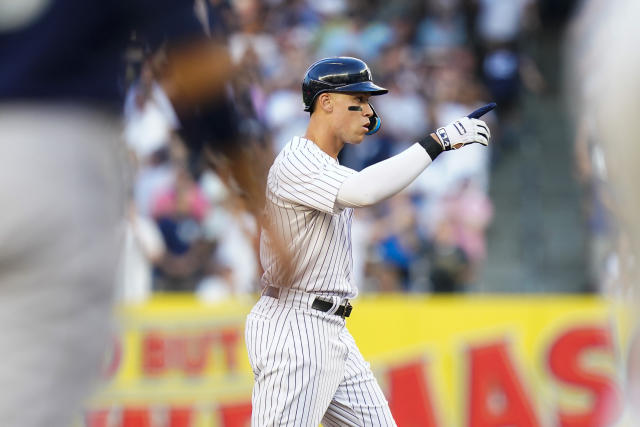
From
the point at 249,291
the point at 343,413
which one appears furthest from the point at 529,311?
the point at 343,413

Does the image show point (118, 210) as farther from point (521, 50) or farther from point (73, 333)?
point (521, 50)

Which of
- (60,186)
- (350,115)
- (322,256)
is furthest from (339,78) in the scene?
(60,186)

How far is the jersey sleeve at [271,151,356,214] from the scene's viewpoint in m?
4.25

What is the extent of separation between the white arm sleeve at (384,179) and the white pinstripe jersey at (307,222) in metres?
0.14

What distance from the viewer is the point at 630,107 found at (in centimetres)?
206

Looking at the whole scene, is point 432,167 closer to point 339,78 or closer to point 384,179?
point 339,78

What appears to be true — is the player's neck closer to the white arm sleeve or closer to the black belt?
the white arm sleeve

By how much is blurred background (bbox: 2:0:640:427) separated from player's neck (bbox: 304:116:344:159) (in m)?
3.49

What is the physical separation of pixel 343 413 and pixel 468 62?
6.97 meters

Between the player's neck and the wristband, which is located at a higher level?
the player's neck

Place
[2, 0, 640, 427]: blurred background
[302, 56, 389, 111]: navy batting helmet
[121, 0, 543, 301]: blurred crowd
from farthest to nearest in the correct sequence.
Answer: [121, 0, 543, 301]: blurred crowd < [2, 0, 640, 427]: blurred background < [302, 56, 389, 111]: navy batting helmet

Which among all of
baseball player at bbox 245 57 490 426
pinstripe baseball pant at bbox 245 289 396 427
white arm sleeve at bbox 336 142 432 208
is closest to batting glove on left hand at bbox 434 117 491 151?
baseball player at bbox 245 57 490 426

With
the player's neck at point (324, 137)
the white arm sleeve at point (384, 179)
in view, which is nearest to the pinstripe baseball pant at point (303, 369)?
the white arm sleeve at point (384, 179)

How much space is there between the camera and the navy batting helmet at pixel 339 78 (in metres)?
4.52
